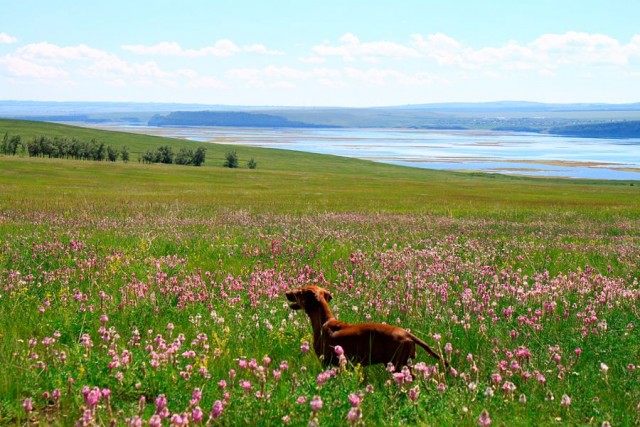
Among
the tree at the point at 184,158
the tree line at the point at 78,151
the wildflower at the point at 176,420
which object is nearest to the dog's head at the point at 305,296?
the wildflower at the point at 176,420

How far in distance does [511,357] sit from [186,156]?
146582 mm

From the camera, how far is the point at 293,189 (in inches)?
2832

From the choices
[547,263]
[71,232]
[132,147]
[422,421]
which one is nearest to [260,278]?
[422,421]

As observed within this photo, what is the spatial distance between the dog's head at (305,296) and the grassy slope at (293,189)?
82.4 ft

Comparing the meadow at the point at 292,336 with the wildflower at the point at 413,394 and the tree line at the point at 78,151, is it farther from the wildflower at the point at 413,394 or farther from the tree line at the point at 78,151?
the tree line at the point at 78,151

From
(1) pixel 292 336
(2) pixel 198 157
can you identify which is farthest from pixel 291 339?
(2) pixel 198 157

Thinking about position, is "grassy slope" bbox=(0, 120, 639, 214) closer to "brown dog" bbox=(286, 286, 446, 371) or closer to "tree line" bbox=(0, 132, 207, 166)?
"tree line" bbox=(0, 132, 207, 166)

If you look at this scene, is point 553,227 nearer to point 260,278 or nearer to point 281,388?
point 260,278

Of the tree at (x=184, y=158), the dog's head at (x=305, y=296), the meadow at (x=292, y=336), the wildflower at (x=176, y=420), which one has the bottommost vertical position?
the tree at (x=184, y=158)

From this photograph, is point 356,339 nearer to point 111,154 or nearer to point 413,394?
point 413,394

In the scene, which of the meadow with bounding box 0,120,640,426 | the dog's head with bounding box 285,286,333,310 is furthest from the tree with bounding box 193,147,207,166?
the dog's head with bounding box 285,286,333,310

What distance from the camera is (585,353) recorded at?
6477 millimetres

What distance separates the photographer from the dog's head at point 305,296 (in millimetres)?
6180

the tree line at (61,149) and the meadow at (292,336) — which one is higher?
the meadow at (292,336)
